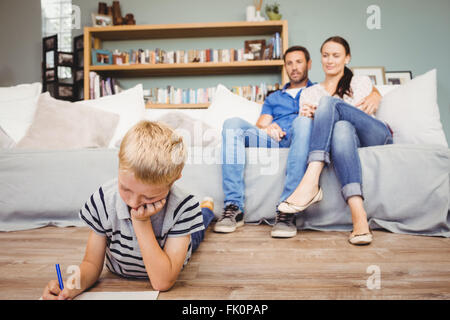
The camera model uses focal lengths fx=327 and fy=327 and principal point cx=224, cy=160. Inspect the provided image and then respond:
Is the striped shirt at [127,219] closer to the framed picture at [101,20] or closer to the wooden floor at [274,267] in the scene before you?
the wooden floor at [274,267]

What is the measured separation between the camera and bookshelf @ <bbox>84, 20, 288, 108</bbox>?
3.46m

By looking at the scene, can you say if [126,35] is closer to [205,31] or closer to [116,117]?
[205,31]

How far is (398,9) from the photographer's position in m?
3.59

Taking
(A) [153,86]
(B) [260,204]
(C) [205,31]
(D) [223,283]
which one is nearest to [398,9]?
(C) [205,31]

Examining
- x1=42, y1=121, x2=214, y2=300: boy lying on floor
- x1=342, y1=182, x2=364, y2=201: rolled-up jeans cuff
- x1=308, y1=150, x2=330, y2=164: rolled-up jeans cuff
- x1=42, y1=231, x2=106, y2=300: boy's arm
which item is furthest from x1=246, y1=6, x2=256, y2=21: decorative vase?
x1=42, y1=231, x2=106, y2=300: boy's arm

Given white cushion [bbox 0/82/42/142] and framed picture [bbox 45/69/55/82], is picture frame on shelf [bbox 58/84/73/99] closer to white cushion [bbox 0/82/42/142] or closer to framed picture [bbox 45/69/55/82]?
framed picture [bbox 45/69/55/82]

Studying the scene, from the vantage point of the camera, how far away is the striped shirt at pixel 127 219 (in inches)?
31.1

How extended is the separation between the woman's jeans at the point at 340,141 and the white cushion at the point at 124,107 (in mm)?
1397

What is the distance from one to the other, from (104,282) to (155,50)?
10.7 ft

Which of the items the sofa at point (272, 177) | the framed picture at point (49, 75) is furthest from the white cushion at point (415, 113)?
the framed picture at point (49, 75)

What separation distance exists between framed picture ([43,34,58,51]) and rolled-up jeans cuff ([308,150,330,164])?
3497 mm

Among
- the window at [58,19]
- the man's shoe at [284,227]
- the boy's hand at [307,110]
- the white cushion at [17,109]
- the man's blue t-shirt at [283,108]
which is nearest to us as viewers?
the man's shoe at [284,227]

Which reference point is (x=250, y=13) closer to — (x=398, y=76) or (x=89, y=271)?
(x=398, y=76)

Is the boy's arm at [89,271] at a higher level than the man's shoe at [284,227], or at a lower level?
higher
